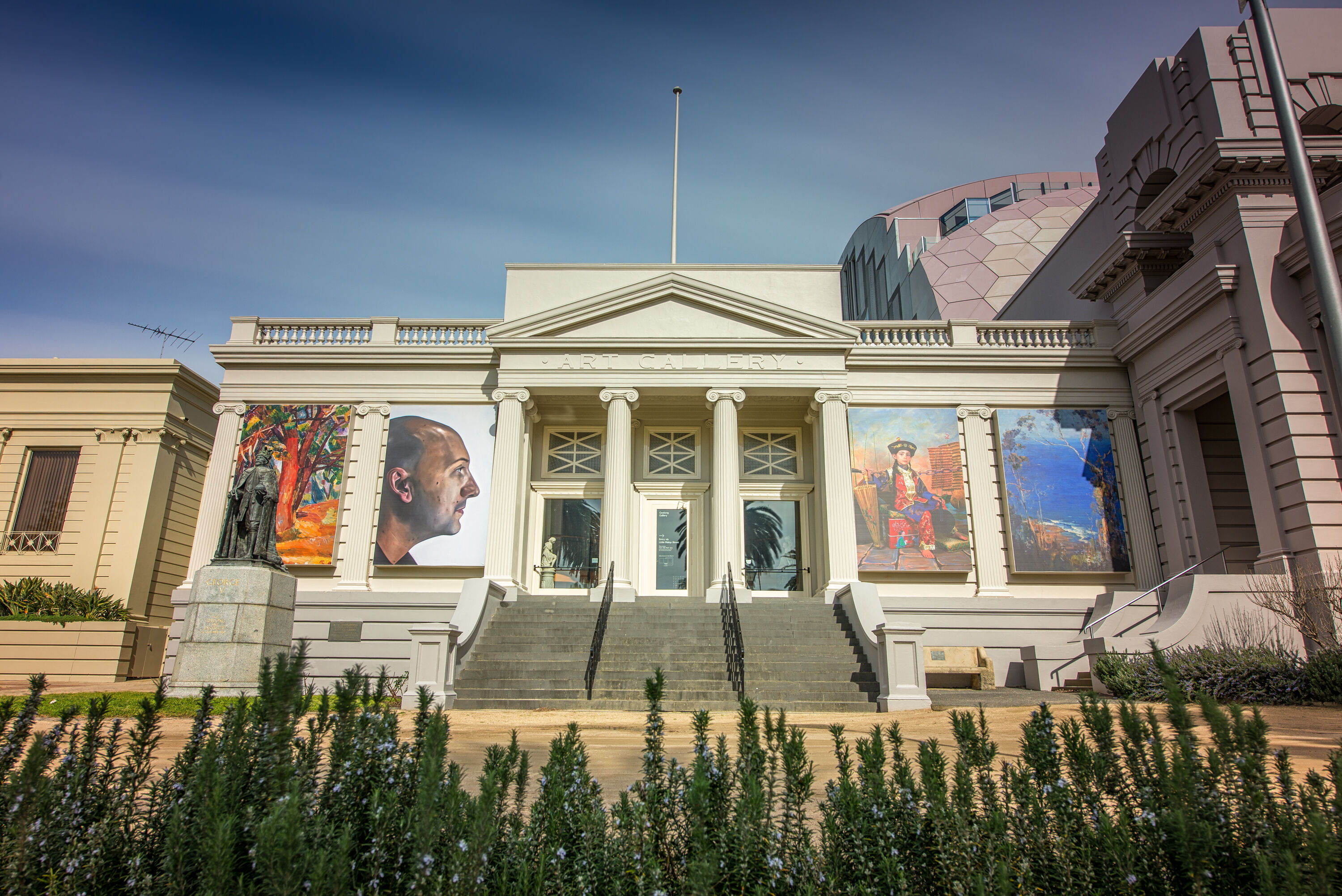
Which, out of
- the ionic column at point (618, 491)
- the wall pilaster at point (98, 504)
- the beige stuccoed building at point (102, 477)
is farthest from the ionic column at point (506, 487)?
the wall pilaster at point (98, 504)

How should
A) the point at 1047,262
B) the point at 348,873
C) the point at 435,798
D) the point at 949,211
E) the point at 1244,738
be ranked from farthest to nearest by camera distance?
the point at 949,211
the point at 1047,262
the point at 1244,738
the point at 435,798
the point at 348,873

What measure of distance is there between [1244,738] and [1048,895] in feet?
4.03

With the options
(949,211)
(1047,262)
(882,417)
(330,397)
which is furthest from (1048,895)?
(949,211)

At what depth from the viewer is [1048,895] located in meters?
3.08

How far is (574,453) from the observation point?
20656 millimetres

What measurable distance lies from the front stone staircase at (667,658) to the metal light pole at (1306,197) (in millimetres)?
7966

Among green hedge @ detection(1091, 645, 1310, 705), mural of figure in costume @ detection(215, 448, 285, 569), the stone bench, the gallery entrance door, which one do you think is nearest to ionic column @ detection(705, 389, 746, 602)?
the gallery entrance door

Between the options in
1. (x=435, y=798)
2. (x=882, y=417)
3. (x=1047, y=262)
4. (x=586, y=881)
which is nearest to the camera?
(x=435, y=798)

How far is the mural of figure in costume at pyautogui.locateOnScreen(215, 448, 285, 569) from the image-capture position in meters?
11.3

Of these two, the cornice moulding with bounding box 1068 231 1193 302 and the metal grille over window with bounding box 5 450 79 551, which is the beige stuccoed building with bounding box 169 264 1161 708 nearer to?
the cornice moulding with bounding box 1068 231 1193 302

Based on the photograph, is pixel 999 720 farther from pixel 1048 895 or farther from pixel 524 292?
pixel 524 292

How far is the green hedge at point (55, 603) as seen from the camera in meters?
19.2

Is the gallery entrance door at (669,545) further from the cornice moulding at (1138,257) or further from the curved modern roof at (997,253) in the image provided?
the curved modern roof at (997,253)

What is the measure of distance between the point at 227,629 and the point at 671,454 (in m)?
12.1
